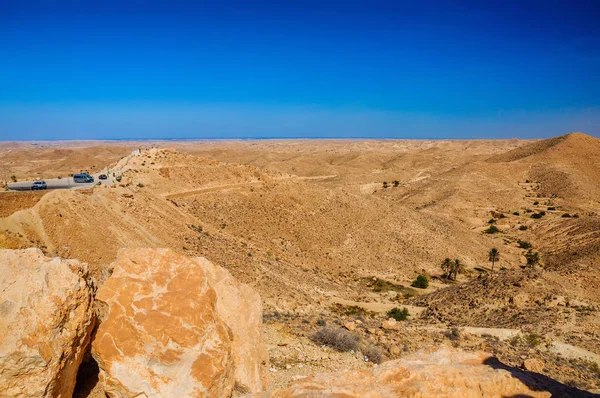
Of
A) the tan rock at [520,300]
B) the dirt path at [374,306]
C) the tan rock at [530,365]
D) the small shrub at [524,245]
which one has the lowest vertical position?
the small shrub at [524,245]

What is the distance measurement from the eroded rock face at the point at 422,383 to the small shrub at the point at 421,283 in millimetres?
25101

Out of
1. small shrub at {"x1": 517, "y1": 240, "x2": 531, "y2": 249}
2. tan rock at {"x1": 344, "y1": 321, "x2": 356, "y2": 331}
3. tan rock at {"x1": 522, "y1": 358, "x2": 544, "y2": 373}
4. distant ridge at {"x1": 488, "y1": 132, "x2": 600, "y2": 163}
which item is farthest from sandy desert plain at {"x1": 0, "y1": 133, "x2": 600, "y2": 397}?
distant ridge at {"x1": 488, "y1": 132, "x2": 600, "y2": 163}

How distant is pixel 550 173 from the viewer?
72.0m

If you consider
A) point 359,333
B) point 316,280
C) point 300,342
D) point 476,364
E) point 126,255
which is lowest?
point 316,280

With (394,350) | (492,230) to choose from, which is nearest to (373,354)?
(394,350)

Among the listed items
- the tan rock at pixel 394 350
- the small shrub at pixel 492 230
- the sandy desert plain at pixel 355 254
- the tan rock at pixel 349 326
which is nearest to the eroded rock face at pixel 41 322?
the sandy desert plain at pixel 355 254

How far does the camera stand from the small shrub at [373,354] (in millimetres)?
12058

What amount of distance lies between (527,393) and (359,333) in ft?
31.8

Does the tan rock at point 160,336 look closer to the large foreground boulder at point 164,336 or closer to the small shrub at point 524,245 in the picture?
the large foreground boulder at point 164,336

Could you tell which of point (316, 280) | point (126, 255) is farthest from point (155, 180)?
point (126, 255)

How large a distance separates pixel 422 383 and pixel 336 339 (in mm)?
7265

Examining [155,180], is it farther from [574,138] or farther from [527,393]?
[574,138]

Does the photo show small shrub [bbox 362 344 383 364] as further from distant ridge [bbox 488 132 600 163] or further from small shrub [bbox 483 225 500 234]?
distant ridge [bbox 488 132 600 163]

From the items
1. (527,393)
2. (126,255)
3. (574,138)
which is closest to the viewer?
(527,393)
